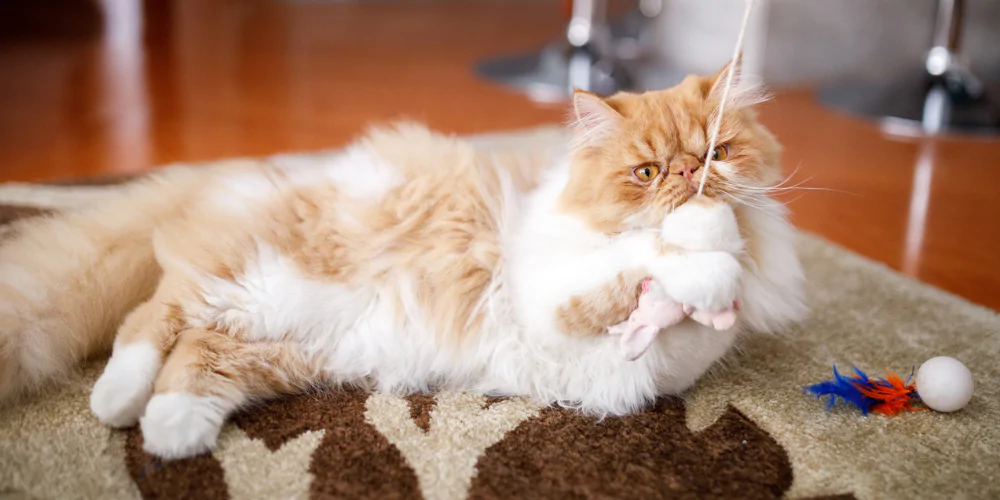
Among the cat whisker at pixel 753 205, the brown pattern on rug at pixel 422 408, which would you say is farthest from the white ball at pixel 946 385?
the brown pattern on rug at pixel 422 408

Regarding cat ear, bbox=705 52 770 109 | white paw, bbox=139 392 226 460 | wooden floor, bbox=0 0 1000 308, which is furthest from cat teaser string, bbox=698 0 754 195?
wooden floor, bbox=0 0 1000 308

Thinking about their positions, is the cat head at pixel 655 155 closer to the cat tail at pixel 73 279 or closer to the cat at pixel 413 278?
the cat at pixel 413 278

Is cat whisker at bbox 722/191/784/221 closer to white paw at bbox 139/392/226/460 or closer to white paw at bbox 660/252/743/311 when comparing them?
white paw at bbox 660/252/743/311

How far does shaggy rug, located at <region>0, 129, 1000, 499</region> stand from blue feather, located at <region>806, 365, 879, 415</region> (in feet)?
0.06

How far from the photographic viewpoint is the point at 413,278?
115cm

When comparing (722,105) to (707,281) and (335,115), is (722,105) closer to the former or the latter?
(707,281)

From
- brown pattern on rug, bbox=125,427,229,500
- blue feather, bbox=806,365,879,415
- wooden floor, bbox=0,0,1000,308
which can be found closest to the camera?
brown pattern on rug, bbox=125,427,229,500

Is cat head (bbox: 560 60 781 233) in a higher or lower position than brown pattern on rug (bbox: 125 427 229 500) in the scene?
higher

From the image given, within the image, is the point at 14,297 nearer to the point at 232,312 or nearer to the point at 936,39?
the point at 232,312

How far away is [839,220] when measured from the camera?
2.03 metres

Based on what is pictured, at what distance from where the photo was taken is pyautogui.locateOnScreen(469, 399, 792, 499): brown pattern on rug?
969mm

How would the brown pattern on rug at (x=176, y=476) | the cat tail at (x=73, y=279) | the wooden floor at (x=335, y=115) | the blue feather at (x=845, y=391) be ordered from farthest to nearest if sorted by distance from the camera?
the wooden floor at (x=335, y=115), the blue feather at (x=845, y=391), the cat tail at (x=73, y=279), the brown pattern on rug at (x=176, y=476)

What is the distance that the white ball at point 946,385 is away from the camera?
1119mm

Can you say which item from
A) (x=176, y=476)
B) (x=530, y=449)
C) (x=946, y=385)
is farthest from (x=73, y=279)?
(x=946, y=385)
